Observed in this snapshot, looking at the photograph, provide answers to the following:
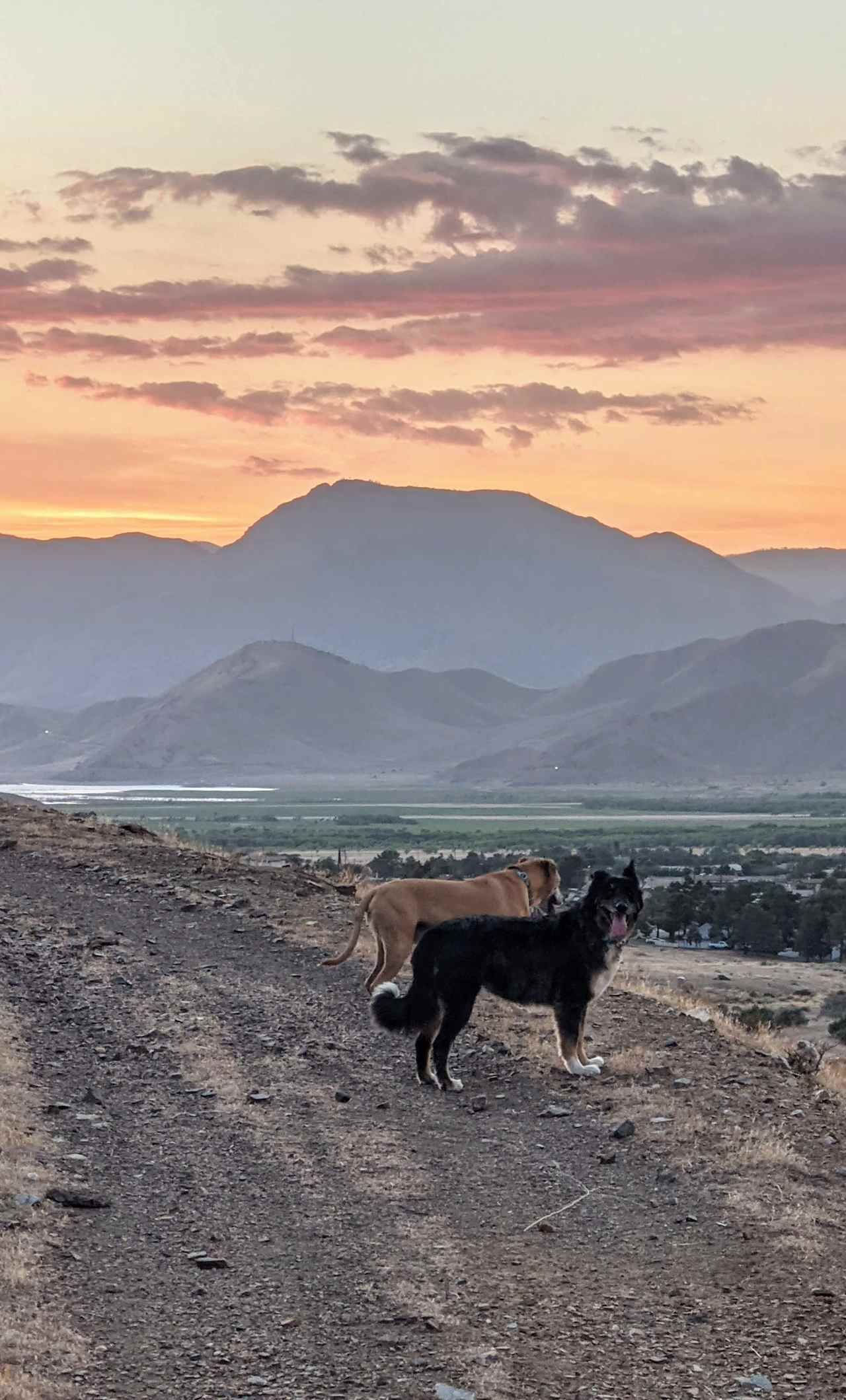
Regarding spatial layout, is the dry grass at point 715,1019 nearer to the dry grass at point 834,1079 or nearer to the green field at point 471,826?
the dry grass at point 834,1079

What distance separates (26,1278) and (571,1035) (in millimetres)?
5251

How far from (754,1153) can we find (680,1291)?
7.88ft

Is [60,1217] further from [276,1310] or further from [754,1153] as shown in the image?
[754,1153]

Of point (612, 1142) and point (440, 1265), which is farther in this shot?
point (612, 1142)

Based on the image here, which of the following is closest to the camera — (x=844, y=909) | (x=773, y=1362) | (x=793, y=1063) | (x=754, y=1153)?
(x=773, y=1362)

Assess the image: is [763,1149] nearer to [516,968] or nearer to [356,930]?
[516,968]

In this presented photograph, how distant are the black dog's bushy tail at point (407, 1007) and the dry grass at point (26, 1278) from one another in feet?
8.03

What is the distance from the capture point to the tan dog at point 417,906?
1371 centimetres

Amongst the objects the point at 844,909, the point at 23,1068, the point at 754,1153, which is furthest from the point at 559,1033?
the point at 844,909

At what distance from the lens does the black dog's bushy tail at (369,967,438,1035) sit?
1199cm

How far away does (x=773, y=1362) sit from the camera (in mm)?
7371

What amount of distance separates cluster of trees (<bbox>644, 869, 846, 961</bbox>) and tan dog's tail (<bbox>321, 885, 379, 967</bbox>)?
50216 mm

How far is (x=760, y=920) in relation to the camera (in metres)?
64.8

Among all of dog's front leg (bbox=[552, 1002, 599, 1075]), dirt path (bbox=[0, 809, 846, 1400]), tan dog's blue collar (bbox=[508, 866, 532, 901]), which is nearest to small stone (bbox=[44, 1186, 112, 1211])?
dirt path (bbox=[0, 809, 846, 1400])
